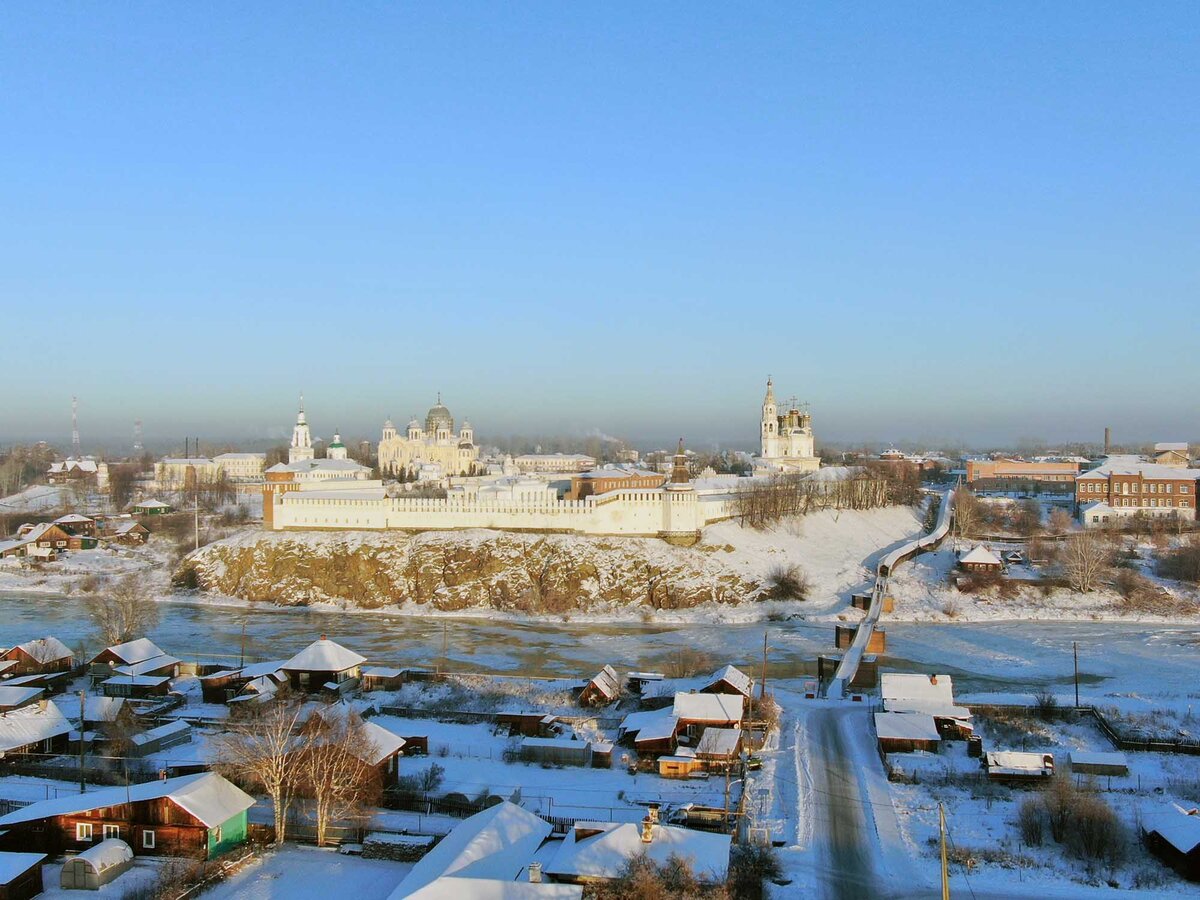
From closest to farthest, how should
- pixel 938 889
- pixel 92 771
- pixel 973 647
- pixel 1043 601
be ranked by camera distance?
1. pixel 938 889
2. pixel 92 771
3. pixel 973 647
4. pixel 1043 601

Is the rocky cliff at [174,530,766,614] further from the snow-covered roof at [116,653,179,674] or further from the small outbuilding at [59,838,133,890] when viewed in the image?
the small outbuilding at [59,838,133,890]

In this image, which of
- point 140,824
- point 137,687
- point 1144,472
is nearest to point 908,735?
point 140,824

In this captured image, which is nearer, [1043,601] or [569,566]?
[1043,601]

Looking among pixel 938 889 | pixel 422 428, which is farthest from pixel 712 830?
pixel 422 428

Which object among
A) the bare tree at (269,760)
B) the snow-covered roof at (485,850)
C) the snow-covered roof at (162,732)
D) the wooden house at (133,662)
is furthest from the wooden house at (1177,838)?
the wooden house at (133,662)

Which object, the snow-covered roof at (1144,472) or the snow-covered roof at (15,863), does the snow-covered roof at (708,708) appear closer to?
the snow-covered roof at (15,863)

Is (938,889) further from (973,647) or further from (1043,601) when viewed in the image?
(1043,601)

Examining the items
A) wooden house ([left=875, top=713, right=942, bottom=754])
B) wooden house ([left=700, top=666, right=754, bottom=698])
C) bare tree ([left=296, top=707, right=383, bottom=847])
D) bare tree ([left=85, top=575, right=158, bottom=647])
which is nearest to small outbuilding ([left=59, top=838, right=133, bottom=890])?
bare tree ([left=296, top=707, right=383, bottom=847])
